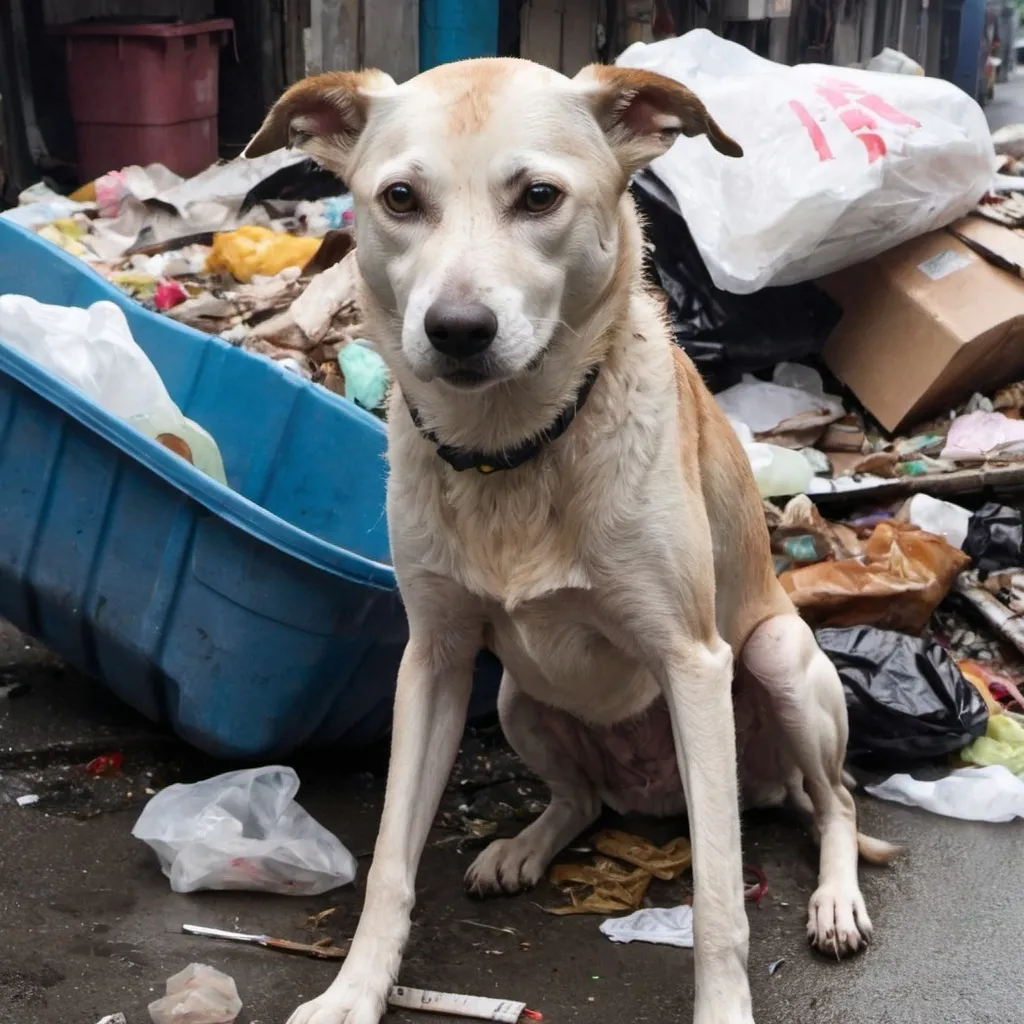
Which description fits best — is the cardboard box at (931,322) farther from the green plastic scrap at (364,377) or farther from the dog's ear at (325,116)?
the dog's ear at (325,116)

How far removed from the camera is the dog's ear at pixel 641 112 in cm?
243

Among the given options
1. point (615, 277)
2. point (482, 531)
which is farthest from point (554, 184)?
point (482, 531)

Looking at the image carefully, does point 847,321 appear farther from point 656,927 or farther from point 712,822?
point 712,822

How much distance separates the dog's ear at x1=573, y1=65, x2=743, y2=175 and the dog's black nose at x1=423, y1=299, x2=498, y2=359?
1.71ft

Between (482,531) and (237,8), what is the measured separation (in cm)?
745

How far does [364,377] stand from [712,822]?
8.12ft

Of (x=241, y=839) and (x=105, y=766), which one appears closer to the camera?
(x=241, y=839)

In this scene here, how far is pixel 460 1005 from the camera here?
8.41 feet

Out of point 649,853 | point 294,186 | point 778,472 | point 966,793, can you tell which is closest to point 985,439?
point 778,472

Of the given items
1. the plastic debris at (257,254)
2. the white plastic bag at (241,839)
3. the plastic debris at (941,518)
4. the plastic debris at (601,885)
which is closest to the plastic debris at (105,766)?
the white plastic bag at (241,839)

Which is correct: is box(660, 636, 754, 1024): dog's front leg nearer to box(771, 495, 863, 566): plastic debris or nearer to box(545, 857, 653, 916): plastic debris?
box(545, 857, 653, 916): plastic debris

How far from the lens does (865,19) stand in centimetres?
1456

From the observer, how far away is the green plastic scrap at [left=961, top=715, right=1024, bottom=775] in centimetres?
363

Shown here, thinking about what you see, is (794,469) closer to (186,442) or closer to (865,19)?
(186,442)
